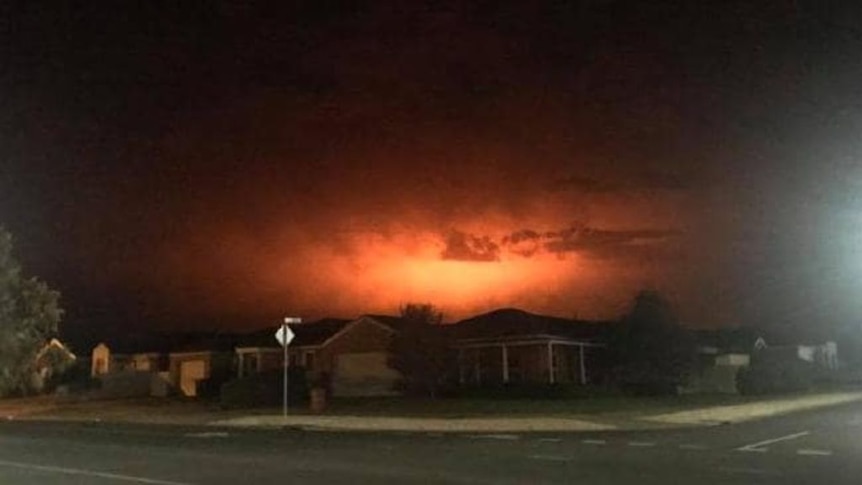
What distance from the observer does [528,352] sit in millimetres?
52969

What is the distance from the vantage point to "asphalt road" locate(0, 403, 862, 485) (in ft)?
52.1

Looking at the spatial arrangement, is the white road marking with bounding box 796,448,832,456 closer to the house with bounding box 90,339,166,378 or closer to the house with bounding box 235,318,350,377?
the house with bounding box 235,318,350,377

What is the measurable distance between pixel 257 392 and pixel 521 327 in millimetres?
14488

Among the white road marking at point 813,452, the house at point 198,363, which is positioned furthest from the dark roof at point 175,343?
the white road marking at point 813,452

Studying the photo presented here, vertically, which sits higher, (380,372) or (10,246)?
(10,246)

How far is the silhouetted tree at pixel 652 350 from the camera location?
49438mm

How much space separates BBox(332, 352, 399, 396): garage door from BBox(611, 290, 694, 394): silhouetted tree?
35.4 feet

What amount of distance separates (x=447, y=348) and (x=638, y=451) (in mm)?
27155

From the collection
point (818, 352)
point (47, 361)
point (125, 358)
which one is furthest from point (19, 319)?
point (818, 352)

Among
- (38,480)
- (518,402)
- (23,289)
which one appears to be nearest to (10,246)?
(23,289)

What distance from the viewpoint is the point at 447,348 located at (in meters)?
47.5

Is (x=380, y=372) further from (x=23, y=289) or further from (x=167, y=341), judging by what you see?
(x=167, y=341)

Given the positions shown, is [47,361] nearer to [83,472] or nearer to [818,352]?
[83,472]

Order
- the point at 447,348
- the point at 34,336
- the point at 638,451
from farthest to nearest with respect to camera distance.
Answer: the point at 34,336, the point at 447,348, the point at 638,451
